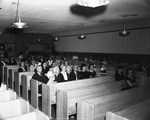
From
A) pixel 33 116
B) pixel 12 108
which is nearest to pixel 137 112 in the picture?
pixel 33 116

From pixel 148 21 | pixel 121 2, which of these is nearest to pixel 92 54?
pixel 148 21

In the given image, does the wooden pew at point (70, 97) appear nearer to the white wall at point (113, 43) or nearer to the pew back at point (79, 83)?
the pew back at point (79, 83)

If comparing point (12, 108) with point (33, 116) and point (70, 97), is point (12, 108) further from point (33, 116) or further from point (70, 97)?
point (70, 97)

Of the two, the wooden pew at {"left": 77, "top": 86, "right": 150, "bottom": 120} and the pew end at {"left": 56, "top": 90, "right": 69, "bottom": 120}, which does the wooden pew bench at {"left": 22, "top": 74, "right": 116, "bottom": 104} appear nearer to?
the pew end at {"left": 56, "top": 90, "right": 69, "bottom": 120}

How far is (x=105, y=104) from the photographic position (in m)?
3.25

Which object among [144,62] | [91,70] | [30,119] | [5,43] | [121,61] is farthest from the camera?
[5,43]

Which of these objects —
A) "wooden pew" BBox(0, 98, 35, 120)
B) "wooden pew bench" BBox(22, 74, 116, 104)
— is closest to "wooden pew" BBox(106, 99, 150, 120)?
"wooden pew" BBox(0, 98, 35, 120)

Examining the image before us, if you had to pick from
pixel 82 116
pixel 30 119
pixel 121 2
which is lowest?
pixel 82 116

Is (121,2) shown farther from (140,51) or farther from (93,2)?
(140,51)

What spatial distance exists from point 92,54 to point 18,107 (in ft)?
34.6

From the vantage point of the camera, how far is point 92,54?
13148mm

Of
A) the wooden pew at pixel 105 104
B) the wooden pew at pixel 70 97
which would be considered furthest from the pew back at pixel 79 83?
the wooden pew at pixel 105 104

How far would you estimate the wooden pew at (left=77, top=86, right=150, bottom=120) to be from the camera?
2917 millimetres

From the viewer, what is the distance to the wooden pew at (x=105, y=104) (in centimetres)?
292
